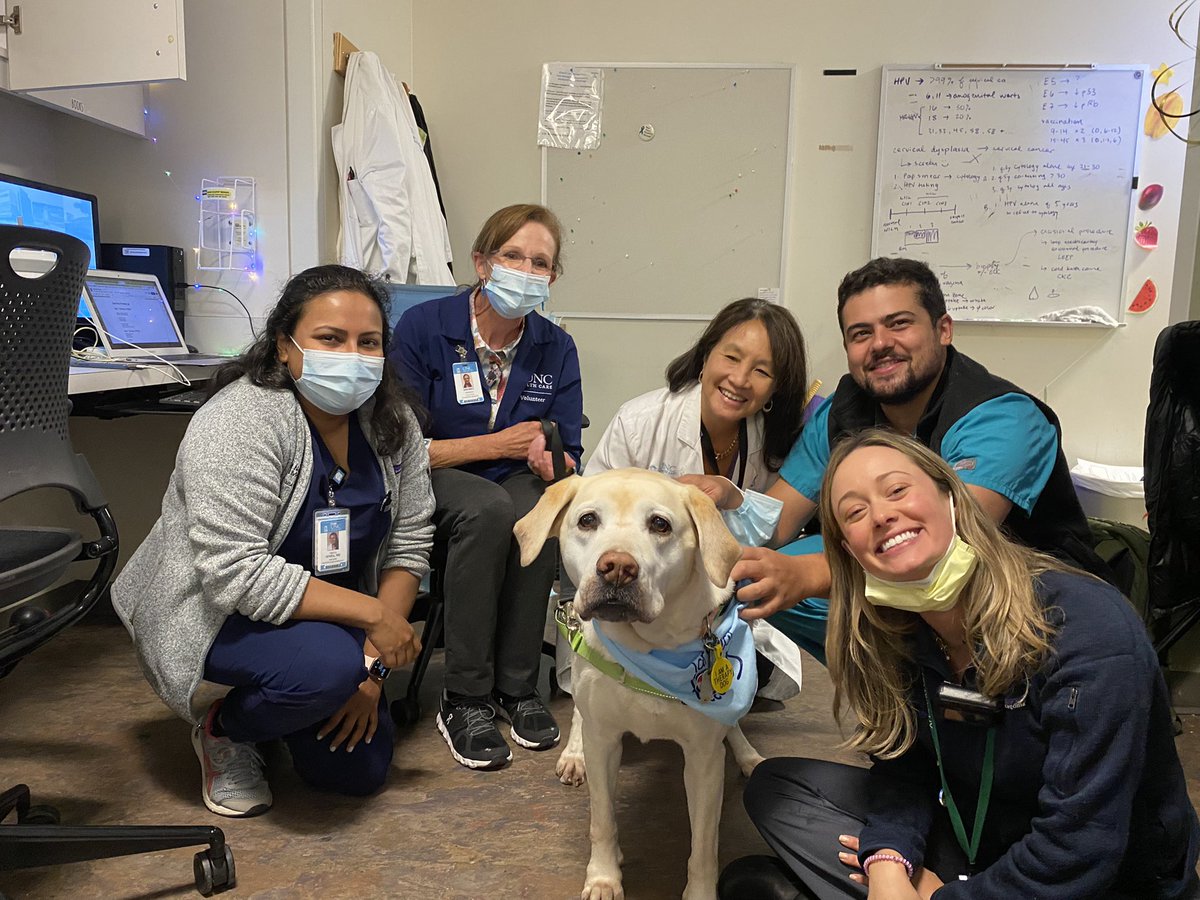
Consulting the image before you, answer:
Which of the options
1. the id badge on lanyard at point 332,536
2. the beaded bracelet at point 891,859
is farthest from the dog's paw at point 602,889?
the id badge on lanyard at point 332,536

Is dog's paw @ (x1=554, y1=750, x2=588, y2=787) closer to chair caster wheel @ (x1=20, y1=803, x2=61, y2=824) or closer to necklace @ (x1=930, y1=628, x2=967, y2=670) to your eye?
necklace @ (x1=930, y1=628, x2=967, y2=670)

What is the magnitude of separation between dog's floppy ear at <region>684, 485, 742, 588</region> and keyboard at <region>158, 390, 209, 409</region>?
5.50 feet

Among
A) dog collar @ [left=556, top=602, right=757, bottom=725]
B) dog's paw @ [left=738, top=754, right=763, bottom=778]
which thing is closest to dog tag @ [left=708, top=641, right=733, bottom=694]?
dog collar @ [left=556, top=602, right=757, bottom=725]

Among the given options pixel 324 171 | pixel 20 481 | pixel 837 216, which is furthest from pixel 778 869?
pixel 837 216

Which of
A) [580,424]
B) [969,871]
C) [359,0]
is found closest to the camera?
[969,871]

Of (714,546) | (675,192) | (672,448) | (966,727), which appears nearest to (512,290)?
(672,448)

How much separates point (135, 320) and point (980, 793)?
2.88 m

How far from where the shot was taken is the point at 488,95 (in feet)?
13.0

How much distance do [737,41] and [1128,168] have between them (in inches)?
74.2

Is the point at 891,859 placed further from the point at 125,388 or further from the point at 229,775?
the point at 125,388

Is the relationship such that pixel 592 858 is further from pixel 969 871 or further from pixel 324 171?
pixel 324 171

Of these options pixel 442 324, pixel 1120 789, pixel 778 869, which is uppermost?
pixel 442 324

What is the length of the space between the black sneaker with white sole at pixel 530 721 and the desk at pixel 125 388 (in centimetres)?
121

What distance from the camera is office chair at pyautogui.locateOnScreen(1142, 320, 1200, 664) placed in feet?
7.30
